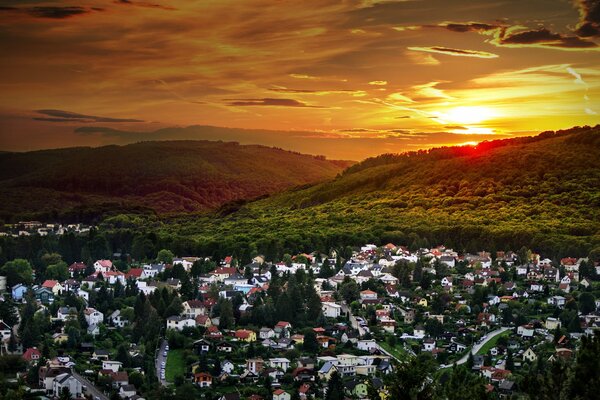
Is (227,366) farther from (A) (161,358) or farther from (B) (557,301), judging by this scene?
(B) (557,301)

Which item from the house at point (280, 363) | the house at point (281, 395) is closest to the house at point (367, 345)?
the house at point (280, 363)

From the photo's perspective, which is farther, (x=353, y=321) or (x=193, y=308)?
(x=193, y=308)

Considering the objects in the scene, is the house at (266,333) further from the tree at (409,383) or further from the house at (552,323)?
the tree at (409,383)

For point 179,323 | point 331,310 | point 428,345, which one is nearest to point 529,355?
point 428,345

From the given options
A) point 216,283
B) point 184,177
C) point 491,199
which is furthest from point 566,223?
point 184,177

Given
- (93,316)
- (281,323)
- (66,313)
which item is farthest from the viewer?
(66,313)

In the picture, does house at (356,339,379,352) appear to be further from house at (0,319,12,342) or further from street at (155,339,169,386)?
house at (0,319,12,342)

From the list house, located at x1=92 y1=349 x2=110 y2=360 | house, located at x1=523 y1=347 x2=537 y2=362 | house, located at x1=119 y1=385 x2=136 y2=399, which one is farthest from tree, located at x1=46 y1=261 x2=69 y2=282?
house, located at x1=523 y1=347 x2=537 y2=362
